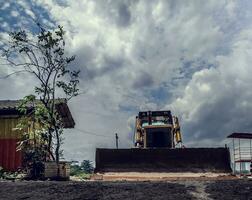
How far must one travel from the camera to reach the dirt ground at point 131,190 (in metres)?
7.40

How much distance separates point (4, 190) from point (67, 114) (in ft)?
49.8

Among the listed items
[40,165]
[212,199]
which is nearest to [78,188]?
[212,199]

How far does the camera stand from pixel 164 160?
1242 cm

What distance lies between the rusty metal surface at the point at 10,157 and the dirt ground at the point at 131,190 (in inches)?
362

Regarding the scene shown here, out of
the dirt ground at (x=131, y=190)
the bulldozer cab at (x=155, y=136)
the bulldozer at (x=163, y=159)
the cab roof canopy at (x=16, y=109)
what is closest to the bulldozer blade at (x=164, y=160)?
the bulldozer at (x=163, y=159)

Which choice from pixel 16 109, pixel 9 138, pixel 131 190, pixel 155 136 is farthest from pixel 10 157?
pixel 131 190

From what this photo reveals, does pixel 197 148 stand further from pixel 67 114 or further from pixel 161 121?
pixel 67 114

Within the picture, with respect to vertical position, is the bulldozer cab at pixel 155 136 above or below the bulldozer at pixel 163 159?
above

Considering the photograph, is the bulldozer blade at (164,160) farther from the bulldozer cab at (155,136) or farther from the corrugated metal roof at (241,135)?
the corrugated metal roof at (241,135)

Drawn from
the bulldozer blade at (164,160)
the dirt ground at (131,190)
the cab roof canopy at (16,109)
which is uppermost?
the cab roof canopy at (16,109)

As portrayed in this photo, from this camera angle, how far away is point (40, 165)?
44.1 ft

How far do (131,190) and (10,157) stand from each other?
11510 mm

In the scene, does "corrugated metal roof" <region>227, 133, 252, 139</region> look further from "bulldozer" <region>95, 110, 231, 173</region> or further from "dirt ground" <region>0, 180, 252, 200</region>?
"dirt ground" <region>0, 180, 252, 200</region>

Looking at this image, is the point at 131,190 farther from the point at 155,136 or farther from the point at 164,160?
the point at 155,136
